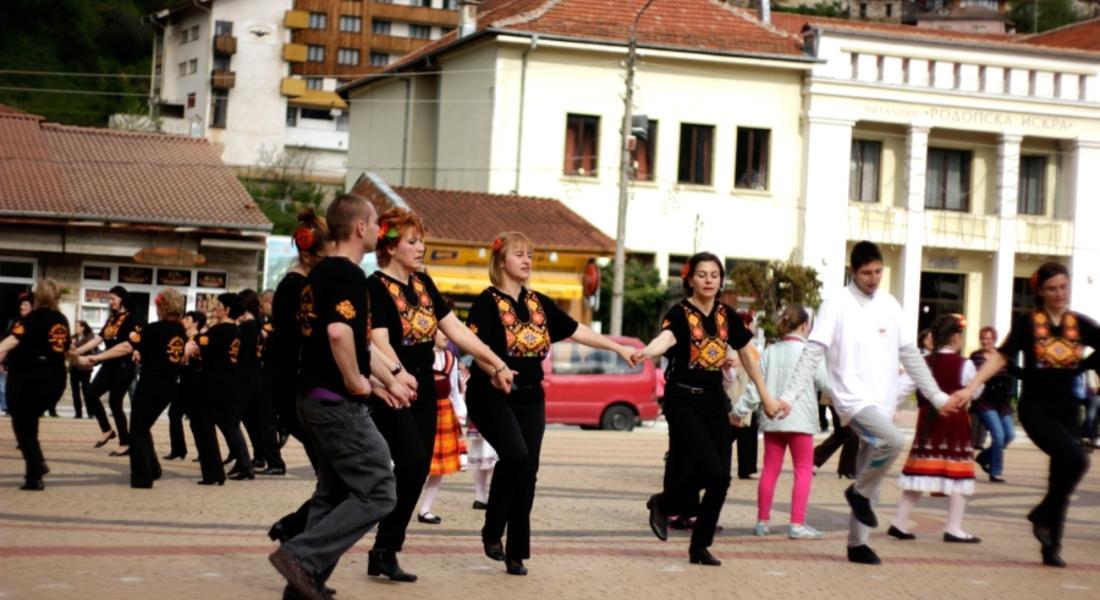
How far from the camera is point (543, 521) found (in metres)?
12.8

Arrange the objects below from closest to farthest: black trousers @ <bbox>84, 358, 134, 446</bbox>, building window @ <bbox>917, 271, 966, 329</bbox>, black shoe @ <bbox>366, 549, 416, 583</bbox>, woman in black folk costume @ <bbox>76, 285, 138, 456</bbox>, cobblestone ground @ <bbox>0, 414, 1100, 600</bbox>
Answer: cobblestone ground @ <bbox>0, 414, 1100, 600</bbox>
black shoe @ <bbox>366, 549, 416, 583</bbox>
woman in black folk costume @ <bbox>76, 285, 138, 456</bbox>
black trousers @ <bbox>84, 358, 134, 446</bbox>
building window @ <bbox>917, 271, 966, 329</bbox>

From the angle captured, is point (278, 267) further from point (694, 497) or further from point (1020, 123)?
point (694, 497)

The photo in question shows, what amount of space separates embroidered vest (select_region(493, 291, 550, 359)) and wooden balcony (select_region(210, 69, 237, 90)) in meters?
82.6

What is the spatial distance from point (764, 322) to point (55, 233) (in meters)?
17.0

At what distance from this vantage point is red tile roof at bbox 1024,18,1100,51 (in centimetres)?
5878

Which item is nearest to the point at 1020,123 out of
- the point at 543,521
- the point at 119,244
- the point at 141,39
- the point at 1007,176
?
the point at 1007,176

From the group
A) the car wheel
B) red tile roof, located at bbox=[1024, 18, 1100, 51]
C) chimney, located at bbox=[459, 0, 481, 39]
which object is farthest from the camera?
red tile roof, located at bbox=[1024, 18, 1100, 51]

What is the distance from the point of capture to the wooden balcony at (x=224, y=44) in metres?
90.4

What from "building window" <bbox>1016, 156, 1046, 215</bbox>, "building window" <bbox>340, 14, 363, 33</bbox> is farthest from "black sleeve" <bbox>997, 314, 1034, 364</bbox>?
"building window" <bbox>340, 14, 363, 33</bbox>

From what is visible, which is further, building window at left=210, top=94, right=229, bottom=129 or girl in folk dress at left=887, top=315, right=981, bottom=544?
building window at left=210, top=94, right=229, bottom=129

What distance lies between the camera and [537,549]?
36.1 ft

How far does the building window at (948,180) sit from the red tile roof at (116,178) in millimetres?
19994

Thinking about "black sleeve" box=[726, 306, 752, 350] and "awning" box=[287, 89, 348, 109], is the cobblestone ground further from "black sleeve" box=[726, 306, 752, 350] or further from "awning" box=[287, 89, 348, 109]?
"awning" box=[287, 89, 348, 109]

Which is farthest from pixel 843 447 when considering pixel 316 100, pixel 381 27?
pixel 381 27
